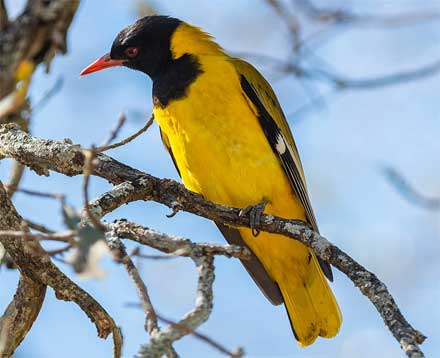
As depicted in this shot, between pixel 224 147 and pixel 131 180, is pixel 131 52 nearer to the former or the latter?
pixel 224 147

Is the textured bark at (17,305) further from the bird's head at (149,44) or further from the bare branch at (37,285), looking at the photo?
the bird's head at (149,44)

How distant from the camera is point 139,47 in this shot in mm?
5188

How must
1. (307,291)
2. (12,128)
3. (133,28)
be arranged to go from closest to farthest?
(12,128)
(307,291)
(133,28)

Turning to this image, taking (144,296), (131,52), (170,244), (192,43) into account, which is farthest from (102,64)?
(144,296)

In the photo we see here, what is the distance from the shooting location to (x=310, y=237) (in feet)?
11.3

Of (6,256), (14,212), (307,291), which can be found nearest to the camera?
(14,212)

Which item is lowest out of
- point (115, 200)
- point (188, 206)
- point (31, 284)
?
point (31, 284)

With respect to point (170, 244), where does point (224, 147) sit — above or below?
above

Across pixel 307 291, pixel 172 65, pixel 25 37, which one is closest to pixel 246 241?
pixel 307 291

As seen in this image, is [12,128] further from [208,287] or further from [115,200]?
[208,287]

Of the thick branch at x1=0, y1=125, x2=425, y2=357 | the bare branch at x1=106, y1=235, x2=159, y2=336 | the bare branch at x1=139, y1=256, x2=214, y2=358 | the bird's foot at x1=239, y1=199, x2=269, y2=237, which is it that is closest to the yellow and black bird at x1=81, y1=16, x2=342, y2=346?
the bird's foot at x1=239, y1=199, x2=269, y2=237

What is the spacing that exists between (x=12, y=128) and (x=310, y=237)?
4.80 ft

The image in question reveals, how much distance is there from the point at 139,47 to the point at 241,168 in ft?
4.01

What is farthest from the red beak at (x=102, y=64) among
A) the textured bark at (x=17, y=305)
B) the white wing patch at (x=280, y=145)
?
the textured bark at (x=17, y=305)
